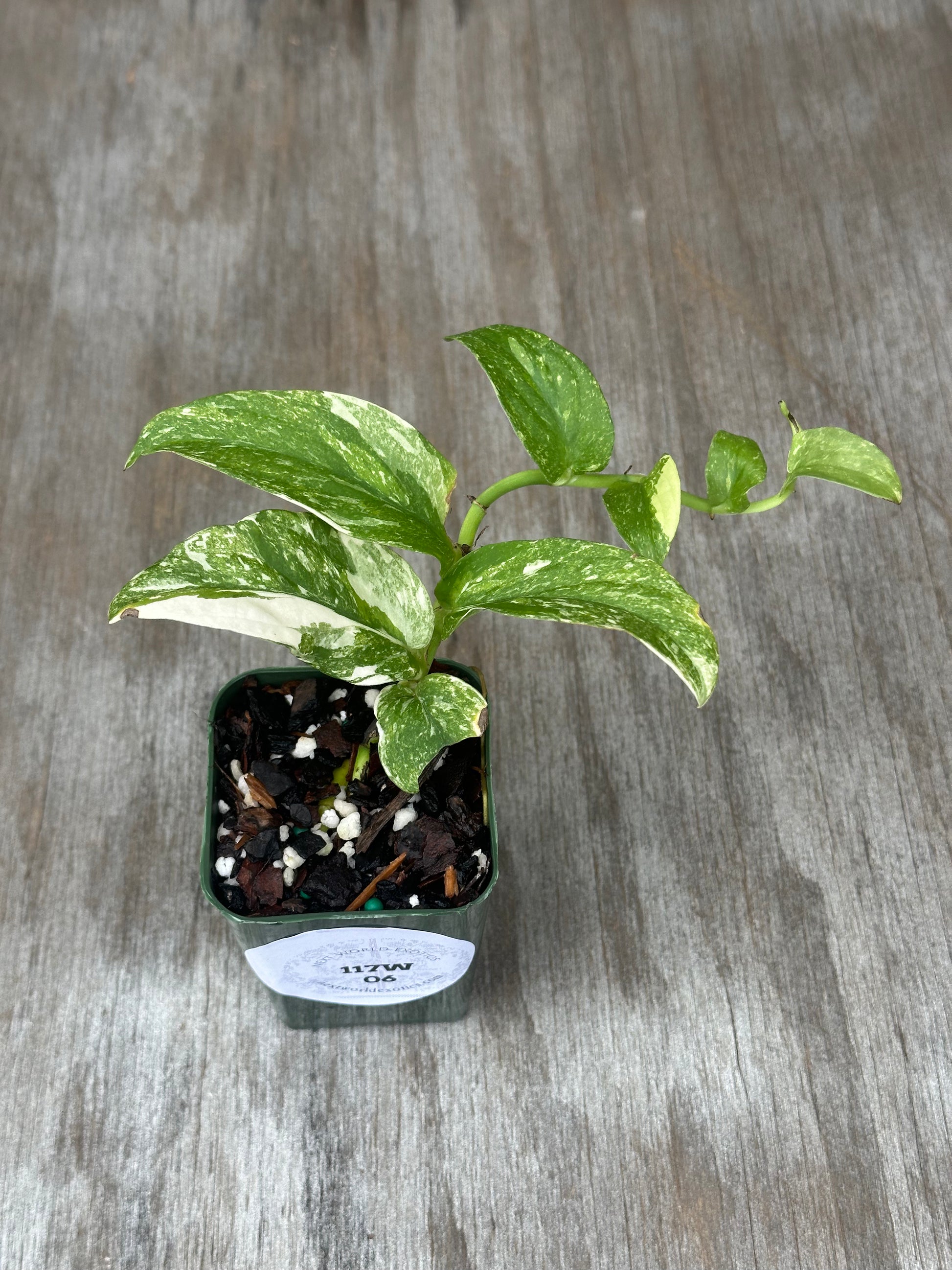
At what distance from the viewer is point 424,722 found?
→ 476 millimetres

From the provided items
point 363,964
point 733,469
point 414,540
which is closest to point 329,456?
point 414,540

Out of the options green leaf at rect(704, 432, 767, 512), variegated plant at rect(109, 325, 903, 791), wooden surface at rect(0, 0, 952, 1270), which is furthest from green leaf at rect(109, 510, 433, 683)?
wooden surface at rect(0, 0, 952, 1270)

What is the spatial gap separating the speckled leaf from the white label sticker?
291 millimetres

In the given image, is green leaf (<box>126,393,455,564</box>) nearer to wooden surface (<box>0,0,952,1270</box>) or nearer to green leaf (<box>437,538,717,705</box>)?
green leaf (<box>437,538,717,705</box>)

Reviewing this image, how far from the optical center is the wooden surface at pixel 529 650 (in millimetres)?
668

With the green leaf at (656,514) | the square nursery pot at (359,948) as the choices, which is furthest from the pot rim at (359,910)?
the green leaf at (656,514)

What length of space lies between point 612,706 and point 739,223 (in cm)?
45

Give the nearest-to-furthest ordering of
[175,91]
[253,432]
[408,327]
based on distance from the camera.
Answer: [253,432] → [408,327] → [175,91]

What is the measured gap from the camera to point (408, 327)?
0.91 m

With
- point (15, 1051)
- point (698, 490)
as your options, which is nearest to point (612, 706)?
point (698, 490)

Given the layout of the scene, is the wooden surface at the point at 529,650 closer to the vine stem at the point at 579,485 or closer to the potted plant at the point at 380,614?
the potted plant at the point at 380,614

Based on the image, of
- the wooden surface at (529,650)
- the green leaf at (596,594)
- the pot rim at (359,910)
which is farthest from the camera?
the wooden surface at (529,650)

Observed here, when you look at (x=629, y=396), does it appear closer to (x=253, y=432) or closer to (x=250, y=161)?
(x=250, y=161)

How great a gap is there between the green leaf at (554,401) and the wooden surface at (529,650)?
12.9 inches
